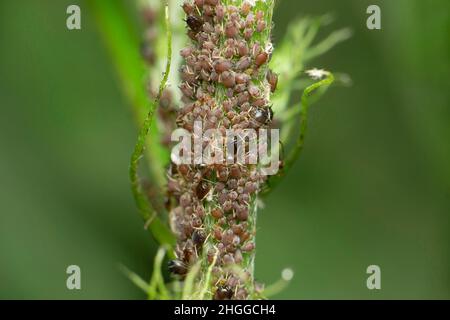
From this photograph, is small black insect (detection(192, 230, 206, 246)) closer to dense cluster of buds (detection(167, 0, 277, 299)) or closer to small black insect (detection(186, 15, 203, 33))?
dense cluster of buds (detection(167, 0, 277, 299))

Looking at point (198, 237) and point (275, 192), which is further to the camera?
point (275, 192)

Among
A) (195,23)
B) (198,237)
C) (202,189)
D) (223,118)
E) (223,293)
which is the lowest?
(223,293)

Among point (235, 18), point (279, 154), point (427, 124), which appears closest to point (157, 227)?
point (279, 154)

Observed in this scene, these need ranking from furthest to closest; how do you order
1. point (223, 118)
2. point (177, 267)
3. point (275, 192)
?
point (275, 192) < point (177, 267) < point (223, 118)

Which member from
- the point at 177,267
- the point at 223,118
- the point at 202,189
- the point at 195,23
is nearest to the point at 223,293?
the point at 177,267

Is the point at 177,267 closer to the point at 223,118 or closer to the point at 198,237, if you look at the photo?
the point at 198,237

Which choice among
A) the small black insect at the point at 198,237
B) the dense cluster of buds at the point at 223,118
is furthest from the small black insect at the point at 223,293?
the small black insect at the point at 198,237

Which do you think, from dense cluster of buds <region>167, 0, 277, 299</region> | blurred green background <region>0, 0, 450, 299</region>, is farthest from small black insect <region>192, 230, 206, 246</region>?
blurred green background <region>0, 0, 450, 299</region>

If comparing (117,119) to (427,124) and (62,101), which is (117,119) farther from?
(427,124)
